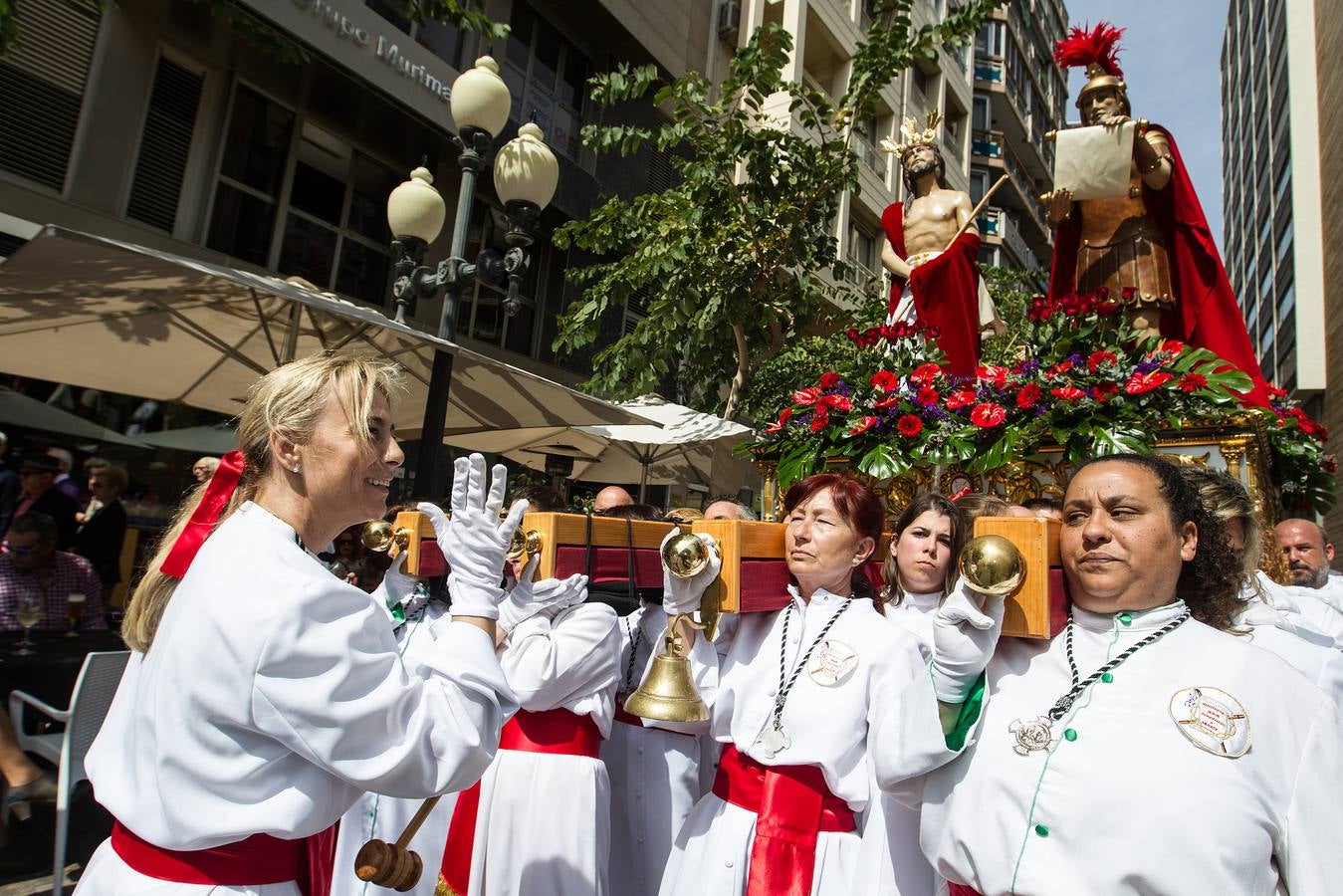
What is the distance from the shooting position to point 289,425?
1.72 m

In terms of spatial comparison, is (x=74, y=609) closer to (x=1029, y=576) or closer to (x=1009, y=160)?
(x=1029, y=576)

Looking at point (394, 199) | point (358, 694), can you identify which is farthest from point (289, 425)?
point (394, 199)

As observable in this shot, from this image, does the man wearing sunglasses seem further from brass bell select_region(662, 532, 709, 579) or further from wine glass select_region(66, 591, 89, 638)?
brass bell select_region(662, 532, 709, 579)

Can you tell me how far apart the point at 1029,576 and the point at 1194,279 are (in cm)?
428

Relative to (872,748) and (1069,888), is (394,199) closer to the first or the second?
(872,748)

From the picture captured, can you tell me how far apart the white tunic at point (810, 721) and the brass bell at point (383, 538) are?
1.15 metres

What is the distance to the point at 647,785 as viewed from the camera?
3.46 m

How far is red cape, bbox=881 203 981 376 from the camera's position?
4785mm

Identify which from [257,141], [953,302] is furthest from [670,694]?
[257,141]

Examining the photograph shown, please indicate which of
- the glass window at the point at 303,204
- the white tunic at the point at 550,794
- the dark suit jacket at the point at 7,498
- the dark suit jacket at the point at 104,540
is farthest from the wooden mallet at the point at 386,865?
the glass window at the point at 303,204

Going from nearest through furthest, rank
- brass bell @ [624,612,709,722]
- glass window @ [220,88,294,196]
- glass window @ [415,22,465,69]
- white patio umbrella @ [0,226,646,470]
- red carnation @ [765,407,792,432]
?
brass bell @ [624,612,709,722] < red carnation @ [765,407,792,432] < white patio umbrella @ [0,226,646,470] < glass window @ [220,88,294,196] < glass window @ [415,22,465,69]

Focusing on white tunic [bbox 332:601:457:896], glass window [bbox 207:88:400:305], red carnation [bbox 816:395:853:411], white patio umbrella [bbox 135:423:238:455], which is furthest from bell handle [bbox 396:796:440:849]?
glass window [bbox 207:88:400:305]

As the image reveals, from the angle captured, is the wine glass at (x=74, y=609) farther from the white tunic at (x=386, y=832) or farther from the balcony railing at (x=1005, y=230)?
the balcony railing at (x=1005, y=230)

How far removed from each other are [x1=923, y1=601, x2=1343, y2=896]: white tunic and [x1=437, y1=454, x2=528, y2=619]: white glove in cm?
119
